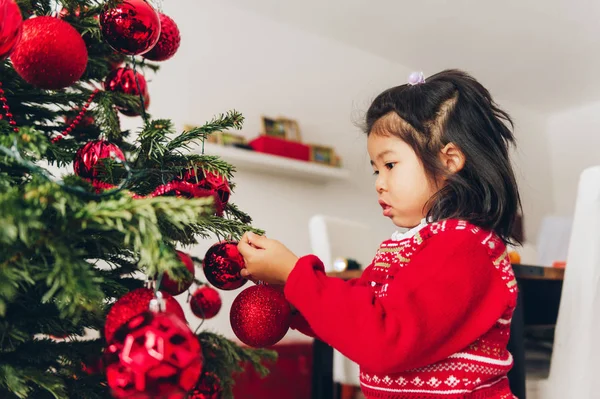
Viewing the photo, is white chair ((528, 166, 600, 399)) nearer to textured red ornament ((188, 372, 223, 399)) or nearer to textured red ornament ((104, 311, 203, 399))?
textured red ornament ((188, 372, 223, 399))

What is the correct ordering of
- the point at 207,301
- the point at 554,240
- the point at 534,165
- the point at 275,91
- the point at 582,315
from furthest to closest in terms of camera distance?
1. the point at 534,165
2. the point at 554,240
3. the point at 275,91
4. the point at 582,315
5. the point at 207,301

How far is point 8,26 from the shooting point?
46 centimetres

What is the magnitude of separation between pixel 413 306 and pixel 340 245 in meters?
1.34

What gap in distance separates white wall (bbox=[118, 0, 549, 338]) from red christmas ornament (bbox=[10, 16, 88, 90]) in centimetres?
173

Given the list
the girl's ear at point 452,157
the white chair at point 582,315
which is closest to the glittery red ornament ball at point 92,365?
the girl's ear at point 452,157

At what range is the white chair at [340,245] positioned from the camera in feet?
5.57

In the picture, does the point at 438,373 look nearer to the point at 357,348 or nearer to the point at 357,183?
the point at 357,348

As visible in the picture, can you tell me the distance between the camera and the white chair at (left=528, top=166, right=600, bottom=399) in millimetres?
1113

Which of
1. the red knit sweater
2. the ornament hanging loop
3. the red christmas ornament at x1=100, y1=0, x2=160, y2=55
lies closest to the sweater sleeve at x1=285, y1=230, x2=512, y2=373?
the red knit sweater

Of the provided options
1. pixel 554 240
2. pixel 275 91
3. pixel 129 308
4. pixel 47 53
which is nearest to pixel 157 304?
pixel 129 308

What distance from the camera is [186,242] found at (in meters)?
0.66

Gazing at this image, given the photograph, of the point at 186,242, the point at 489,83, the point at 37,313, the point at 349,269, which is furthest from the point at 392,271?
the point at 489,83

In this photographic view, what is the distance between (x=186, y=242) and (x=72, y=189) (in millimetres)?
260

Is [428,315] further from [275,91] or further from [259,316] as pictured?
[275,91]
